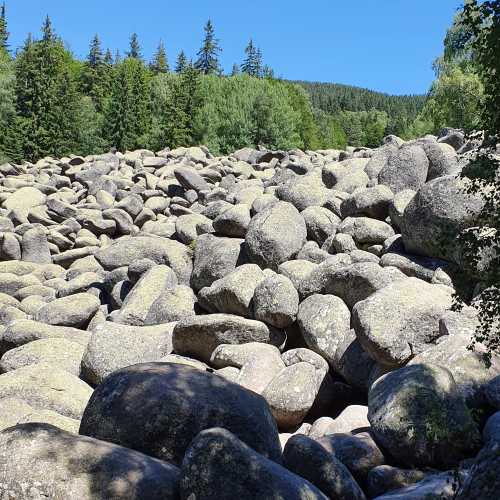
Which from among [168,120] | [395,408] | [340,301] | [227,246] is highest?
[168,120]

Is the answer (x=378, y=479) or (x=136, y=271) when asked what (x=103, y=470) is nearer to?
(x=378, y=479)

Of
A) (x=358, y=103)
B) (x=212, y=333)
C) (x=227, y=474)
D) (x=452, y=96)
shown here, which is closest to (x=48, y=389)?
(x=212, y=333)

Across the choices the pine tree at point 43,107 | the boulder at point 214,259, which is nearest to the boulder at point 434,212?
the boulder at point 214,259

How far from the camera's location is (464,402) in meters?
7.88

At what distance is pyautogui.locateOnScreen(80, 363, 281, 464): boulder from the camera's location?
5855 mm

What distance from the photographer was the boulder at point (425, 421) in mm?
7488

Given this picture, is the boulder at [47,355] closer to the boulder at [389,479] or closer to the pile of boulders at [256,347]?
the pile of boulders at [256,347]

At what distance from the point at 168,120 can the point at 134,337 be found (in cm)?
3448

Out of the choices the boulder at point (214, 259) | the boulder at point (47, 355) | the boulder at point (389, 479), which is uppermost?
the boulder at point (214, 259)

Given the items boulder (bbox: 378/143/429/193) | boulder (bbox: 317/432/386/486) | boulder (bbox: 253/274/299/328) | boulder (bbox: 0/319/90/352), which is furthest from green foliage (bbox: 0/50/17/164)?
boulder (bbox: 317/432/386/486)

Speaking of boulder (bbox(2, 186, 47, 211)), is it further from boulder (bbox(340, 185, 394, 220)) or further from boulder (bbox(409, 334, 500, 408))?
boulder (bbox(409, 334, 500, 408))

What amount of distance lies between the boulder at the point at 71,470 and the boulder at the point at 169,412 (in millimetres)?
832

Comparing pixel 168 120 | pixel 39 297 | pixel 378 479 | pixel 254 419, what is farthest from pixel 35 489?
pixel 168 120

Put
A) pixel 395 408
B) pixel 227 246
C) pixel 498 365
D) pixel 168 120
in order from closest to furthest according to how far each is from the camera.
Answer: pixel 395 408 → pixel 498 365 → pixel 227 246 → pixel 168 120
